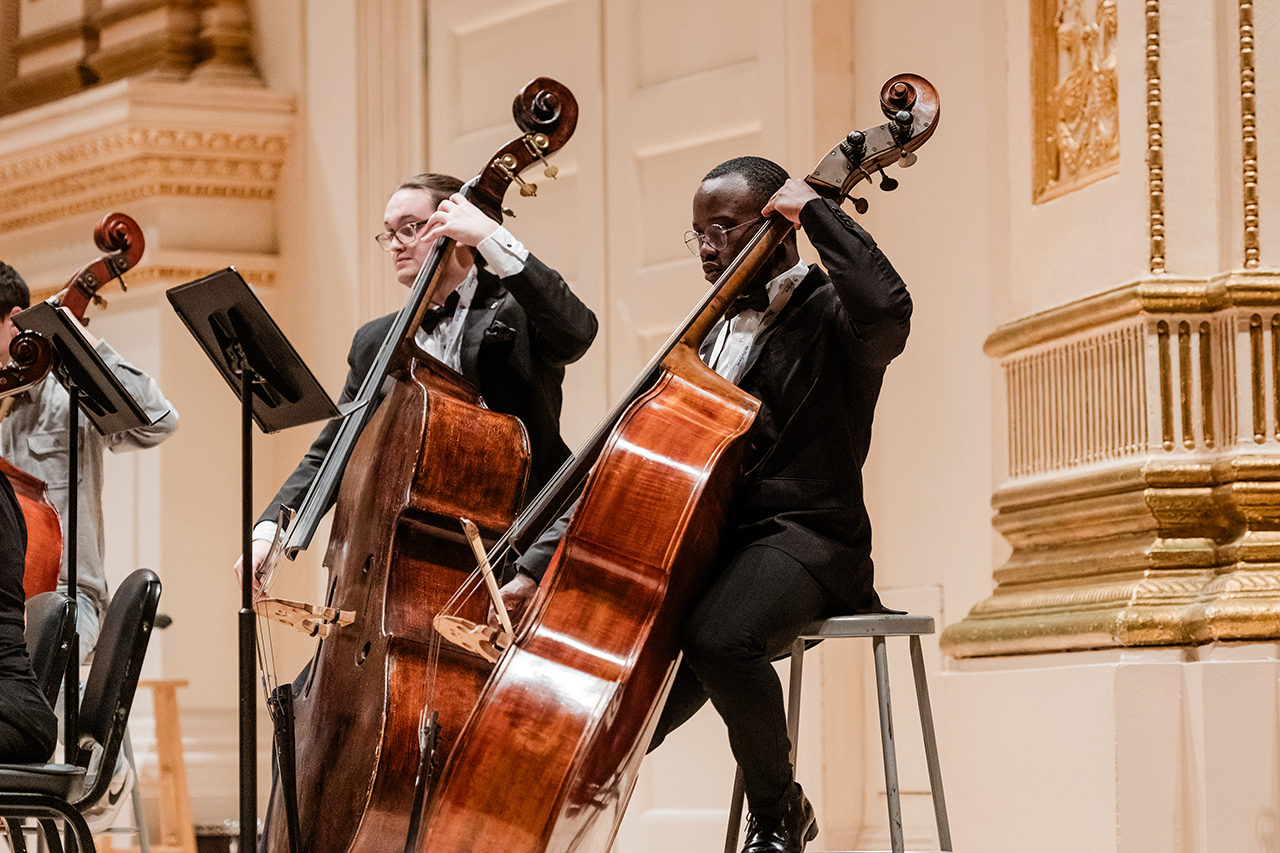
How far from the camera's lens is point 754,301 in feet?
8.68

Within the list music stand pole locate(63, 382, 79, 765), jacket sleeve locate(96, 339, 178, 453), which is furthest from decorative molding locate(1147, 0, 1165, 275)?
jacket sleeve locate(96, 339, 178, 453)

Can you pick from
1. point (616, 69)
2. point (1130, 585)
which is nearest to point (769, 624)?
point (1130, 585)

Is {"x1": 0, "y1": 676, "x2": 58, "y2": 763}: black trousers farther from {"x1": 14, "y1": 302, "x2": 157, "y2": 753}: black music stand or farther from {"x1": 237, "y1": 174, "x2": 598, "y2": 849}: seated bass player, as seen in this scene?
{"x1": 237, "y1": 174, "x2": 598, "y2": 849}: seated bass player

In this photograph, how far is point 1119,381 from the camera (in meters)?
2.96

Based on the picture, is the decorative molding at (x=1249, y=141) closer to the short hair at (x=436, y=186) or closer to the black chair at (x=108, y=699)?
the short hair at (x=436, y=186)

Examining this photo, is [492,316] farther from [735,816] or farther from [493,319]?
[735,816]

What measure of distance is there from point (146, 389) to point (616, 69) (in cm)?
154

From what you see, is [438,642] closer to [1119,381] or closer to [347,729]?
[347,729]

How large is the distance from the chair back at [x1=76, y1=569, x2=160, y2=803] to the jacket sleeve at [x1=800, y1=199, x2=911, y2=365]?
1284 millimetres

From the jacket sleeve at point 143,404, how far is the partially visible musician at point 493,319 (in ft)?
2.35

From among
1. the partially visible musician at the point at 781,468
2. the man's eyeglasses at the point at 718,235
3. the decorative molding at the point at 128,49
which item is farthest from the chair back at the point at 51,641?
the decorative molding at the point at 128,49

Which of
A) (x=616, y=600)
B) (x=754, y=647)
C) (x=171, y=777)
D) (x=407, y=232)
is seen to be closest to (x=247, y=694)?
(x=616, y=600)

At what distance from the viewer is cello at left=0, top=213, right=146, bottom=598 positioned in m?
2.86

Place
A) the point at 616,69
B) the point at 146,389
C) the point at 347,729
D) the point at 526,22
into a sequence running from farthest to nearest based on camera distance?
the point at 526,22, the point at 616,69, the point at 146,389, the point at 347,729
